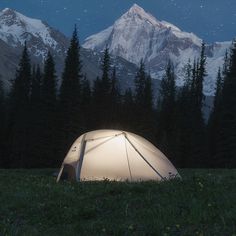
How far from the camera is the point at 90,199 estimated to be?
12.2 m

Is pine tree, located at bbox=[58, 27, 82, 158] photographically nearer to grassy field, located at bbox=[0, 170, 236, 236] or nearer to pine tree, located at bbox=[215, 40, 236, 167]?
pine tree, located at bbox=[215, 40, 236, 167]

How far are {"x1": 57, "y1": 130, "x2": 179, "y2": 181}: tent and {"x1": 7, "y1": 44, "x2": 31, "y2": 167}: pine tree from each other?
44116 millimetres

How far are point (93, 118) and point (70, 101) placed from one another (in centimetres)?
824

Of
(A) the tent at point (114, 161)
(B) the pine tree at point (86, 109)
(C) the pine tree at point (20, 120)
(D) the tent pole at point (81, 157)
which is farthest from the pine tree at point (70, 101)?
(A) the tent at point (114, 161)

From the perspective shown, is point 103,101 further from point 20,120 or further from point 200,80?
point 200,80

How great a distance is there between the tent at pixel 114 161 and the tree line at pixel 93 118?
115 feet

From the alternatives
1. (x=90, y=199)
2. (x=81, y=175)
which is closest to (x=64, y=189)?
(x=90, y=199)

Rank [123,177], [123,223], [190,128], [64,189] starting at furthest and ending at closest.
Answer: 1. [190,128]
2. [123,177]
3. [64,189]
4. [123,223]

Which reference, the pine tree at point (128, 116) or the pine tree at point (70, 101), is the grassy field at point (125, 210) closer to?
the pine tree at point (70, 101)

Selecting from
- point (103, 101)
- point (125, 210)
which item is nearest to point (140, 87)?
point (103, 101)

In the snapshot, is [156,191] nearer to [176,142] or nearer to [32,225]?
[32,225]

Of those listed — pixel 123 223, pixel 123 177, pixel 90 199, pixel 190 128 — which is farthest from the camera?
pixel 190 128

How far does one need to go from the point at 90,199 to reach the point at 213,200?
2.86 m

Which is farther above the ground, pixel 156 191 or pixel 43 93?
pixel 43 93
